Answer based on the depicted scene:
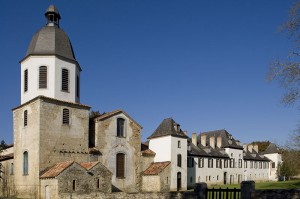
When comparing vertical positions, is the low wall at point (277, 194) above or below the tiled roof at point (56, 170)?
above

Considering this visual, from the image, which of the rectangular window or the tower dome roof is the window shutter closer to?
the tower dome roof

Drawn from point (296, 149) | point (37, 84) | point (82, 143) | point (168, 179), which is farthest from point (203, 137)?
point (296, 149)

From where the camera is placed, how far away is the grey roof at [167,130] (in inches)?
1655

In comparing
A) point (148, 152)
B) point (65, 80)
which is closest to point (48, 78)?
point (65, 80)

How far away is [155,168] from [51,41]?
16.0m

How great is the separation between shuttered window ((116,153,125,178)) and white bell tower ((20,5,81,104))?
271 inches

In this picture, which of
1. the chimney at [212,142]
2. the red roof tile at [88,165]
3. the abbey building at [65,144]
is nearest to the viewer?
the abbey building at [65,144]

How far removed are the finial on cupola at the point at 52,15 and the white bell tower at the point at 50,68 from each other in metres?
0.67

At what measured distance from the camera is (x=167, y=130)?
4231 cm

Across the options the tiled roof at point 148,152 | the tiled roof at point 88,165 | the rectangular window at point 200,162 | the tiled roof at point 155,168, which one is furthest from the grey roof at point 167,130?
the tiled roof at point 88,165

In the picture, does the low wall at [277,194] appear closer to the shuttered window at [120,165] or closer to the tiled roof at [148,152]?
the shuttered window at [120,165]

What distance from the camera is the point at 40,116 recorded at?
30.6 meters

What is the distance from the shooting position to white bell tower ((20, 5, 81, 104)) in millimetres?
31781

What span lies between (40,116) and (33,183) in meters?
5.39
